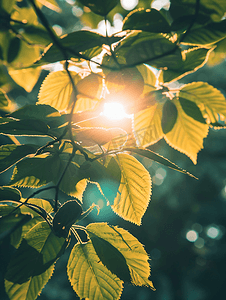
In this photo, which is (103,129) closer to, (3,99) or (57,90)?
(57,90)

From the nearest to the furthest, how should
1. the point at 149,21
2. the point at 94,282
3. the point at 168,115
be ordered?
the point at 149,21
the point at 94,282
the point at 168,115

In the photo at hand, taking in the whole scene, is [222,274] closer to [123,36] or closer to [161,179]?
[161,179]

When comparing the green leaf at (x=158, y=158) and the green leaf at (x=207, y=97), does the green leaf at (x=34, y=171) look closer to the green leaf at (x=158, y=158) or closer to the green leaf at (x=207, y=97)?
the green leaf at (x=158, y=158)

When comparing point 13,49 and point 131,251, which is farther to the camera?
point 13,49

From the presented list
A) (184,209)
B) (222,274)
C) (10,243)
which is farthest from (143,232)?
(10,243)

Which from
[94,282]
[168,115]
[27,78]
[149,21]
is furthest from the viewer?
[27,78]

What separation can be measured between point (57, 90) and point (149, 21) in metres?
0.33

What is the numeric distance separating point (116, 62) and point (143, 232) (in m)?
7.76

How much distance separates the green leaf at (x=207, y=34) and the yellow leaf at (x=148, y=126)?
0.71ft

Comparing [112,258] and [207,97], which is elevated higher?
[207,97]

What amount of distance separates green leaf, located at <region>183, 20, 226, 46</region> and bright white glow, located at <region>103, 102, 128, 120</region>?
187mm

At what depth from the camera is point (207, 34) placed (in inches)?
14.0

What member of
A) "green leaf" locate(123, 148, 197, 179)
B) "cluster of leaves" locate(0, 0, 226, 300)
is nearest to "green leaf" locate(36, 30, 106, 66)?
"cluster of leaves" locate(0, 0, 226, 300)

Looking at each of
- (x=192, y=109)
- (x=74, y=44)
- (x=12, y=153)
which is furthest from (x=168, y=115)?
(x=12, y=153)
